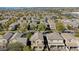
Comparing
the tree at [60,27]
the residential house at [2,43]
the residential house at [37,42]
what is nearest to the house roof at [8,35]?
the residential house at [2,43]

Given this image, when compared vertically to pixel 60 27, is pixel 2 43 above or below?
below

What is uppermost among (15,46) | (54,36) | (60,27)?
(60,27)

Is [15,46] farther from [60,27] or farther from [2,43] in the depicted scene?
[60,27]

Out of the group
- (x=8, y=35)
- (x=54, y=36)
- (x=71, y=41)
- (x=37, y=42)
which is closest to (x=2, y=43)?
(x=8, y=35)

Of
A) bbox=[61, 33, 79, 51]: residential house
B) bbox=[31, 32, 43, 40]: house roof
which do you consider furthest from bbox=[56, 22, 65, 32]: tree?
bbox=[31, 32, 43, 40]: house roof

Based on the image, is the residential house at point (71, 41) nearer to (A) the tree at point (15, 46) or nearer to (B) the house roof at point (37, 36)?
(B) the house roof at point (37, 36)

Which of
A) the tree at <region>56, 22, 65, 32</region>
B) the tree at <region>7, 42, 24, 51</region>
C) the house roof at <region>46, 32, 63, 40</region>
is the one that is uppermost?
the tree at <region>56, 22, 65, 32</region>

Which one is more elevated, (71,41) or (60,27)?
(60,27)

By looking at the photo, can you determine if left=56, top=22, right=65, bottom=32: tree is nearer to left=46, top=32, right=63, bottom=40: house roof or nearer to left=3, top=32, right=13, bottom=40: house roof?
left=46, top=32, right=63, bottom=40: house roof

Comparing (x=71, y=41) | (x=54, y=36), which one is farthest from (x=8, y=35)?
(x=71, y=41)
